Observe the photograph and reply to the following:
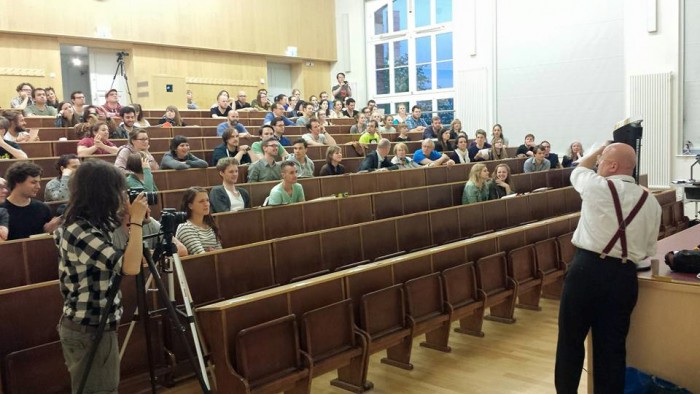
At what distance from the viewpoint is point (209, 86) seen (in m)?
9.64

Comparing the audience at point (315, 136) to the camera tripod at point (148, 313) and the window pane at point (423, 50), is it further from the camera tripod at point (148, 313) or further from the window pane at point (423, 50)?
the window pane at point (423, 50)

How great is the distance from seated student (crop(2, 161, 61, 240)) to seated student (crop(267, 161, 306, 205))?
1.26m

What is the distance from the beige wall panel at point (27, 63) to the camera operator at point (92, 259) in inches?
281

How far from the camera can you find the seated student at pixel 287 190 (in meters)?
3.70

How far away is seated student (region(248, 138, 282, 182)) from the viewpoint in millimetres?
4266

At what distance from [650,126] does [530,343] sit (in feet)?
18.1

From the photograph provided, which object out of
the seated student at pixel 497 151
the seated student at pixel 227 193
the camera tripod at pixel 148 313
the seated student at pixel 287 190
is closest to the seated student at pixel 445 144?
the seated student at pixel 497 151

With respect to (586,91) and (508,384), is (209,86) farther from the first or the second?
(508,384)

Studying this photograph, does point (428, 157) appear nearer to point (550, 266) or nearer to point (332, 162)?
point (332, 162)

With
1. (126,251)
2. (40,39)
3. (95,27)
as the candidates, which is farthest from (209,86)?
(126,251)

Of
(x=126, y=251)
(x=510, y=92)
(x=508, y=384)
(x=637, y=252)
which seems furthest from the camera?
(x=510, y=92)

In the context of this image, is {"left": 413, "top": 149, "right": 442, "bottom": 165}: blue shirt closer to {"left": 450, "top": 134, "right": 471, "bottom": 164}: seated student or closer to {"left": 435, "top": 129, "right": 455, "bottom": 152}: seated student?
{"left": 450, "top": 134, "right": 471, "bottom": 164}: seated student

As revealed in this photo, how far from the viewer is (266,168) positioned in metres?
4.30

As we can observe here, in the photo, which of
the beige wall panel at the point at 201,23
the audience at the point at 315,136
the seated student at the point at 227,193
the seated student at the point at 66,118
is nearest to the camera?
the seated student at the point at 227,193
